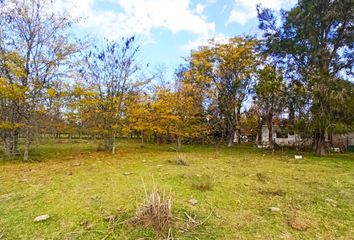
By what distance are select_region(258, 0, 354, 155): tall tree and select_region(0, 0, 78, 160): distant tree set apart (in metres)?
9.97

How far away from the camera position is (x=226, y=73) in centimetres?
1702

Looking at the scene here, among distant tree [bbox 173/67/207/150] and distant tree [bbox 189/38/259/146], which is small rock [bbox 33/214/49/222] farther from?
distant tree [bbox 189/38/259/146]

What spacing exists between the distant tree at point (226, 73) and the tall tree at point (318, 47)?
271cm

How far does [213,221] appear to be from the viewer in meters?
3.11

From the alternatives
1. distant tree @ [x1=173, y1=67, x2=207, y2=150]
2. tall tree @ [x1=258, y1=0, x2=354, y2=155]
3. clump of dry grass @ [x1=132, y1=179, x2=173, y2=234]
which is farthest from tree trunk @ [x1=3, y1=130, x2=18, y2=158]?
tall tree @ [x1=258, y1=0, x2=354, y2=155]

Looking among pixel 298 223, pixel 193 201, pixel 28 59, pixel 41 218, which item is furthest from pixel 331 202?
pixel 28 59

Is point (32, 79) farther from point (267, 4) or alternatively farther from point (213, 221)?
point (267, 4)

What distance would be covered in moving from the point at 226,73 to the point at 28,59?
1186 centimetres

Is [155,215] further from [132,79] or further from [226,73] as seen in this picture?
[226,73]

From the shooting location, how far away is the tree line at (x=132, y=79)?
8703 mm

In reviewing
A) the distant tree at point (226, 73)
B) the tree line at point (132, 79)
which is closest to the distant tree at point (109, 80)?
the tree line at point (132, 79)

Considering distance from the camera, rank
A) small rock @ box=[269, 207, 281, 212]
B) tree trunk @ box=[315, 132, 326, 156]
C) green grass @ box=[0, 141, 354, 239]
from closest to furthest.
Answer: green grass @ box=[0, 141, 354, 239]
small rock @ box=[269, 207, 281, 212]
tree trunk @ box=[315, 132, 326, 156]

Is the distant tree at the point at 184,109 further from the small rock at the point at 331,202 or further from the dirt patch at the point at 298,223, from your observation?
the dirt patch at the point at 298,223

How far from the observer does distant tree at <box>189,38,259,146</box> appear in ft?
53.0
